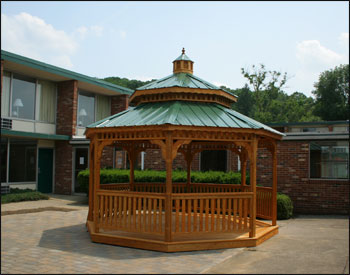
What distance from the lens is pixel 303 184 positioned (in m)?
13.9

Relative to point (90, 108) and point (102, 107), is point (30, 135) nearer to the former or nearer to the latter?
point (90, 108)

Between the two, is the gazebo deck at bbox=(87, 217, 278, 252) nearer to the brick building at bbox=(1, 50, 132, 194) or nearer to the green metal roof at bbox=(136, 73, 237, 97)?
the green metal roof at bbox=(136, 73, 237, 97)

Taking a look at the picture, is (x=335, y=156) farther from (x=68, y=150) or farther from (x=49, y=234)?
(x=68, y=150)

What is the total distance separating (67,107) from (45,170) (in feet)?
11.5

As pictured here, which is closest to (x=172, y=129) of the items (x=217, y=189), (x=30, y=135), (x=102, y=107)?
(x=217, y=189)

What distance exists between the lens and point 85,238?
895 cm

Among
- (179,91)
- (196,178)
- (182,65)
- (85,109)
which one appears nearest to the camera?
(179,91)

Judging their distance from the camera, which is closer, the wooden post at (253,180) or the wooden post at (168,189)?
the wooden post at (168,189)

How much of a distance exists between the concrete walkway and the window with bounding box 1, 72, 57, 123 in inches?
332

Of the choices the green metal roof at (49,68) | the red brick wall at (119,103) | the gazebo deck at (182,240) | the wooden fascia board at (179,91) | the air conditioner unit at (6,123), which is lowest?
the gazebo deck at (182,240)

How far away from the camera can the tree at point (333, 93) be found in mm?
48094

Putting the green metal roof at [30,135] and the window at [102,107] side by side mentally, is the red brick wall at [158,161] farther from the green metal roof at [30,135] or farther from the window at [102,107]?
the window at [102,107]

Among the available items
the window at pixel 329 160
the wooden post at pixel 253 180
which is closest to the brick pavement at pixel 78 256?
the wooden post at pixel 253 180

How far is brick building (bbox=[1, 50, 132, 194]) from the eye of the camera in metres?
17.4
